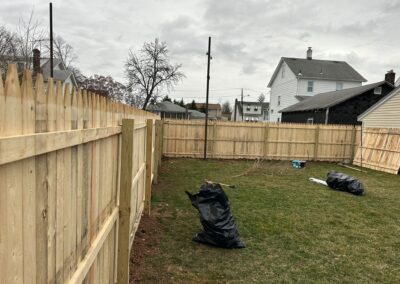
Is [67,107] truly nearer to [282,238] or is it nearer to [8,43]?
[282,238]

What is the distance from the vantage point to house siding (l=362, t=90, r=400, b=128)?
45.8ft

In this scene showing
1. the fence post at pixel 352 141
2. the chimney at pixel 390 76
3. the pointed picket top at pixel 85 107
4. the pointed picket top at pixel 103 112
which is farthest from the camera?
the chimney at pixel 390 76

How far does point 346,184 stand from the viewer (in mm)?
8648

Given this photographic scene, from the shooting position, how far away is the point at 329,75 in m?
29.5

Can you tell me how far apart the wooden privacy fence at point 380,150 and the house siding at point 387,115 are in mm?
872

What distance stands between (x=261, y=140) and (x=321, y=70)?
18138 millimetres

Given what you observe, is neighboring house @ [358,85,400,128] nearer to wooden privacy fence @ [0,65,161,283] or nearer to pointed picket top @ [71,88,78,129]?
wooden privacy fence @ [0,65,161,283]

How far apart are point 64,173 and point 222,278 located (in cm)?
293

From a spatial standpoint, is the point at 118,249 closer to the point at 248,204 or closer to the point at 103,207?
the point at 103,207

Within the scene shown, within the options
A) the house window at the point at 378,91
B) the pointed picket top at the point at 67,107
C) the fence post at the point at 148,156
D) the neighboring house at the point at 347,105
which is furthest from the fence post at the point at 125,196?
the house window at the point at 378,91

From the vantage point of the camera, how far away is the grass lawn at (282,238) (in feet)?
12.9

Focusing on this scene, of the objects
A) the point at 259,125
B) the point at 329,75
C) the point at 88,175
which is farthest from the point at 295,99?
the point at 88,175

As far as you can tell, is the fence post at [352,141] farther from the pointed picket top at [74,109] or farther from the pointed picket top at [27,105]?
the pointed picket top at [27,105]

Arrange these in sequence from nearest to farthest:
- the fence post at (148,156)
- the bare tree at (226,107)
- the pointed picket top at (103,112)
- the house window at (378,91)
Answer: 1. the pointed picket top at (103,112)
2. the fence post at (148,156)
3. the house window at (378,91)
4. the bare tree at (226,107)
